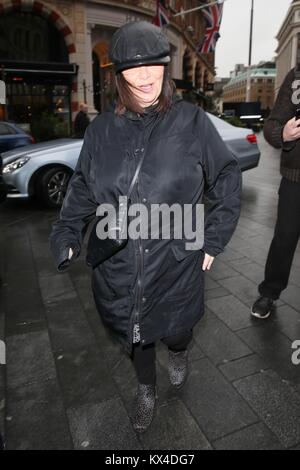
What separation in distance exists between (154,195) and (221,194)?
356 millimetres

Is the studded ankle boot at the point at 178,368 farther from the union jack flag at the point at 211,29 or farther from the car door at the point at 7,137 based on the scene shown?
the union jack flag at the point at 211,29

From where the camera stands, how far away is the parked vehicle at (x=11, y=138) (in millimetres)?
9211

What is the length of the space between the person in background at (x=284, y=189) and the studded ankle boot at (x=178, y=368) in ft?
3.50

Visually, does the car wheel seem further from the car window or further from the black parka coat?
the black parka coat

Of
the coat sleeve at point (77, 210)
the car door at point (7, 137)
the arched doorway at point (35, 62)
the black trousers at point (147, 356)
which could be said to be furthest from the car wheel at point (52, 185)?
the arched doorway at point (35, 62)

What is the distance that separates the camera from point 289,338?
116 inches

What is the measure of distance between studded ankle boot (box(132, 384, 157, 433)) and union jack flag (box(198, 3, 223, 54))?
20123 mm

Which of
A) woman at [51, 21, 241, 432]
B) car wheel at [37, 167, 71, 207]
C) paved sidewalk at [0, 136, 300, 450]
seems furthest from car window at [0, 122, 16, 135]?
woman at [51, 21, 241, 432]

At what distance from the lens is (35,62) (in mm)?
17188

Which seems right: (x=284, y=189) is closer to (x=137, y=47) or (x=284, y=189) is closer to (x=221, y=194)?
(x=221, y=194)

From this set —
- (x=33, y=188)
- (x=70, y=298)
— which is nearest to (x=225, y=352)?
(x=70, y=298)

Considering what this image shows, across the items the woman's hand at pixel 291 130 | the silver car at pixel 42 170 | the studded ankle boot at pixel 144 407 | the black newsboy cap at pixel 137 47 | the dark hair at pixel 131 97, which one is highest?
the black newsboy cap at pixel 137 47

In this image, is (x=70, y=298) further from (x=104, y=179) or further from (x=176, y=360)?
(x=104, y=179)

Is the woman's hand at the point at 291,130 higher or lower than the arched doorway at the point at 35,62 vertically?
lower
